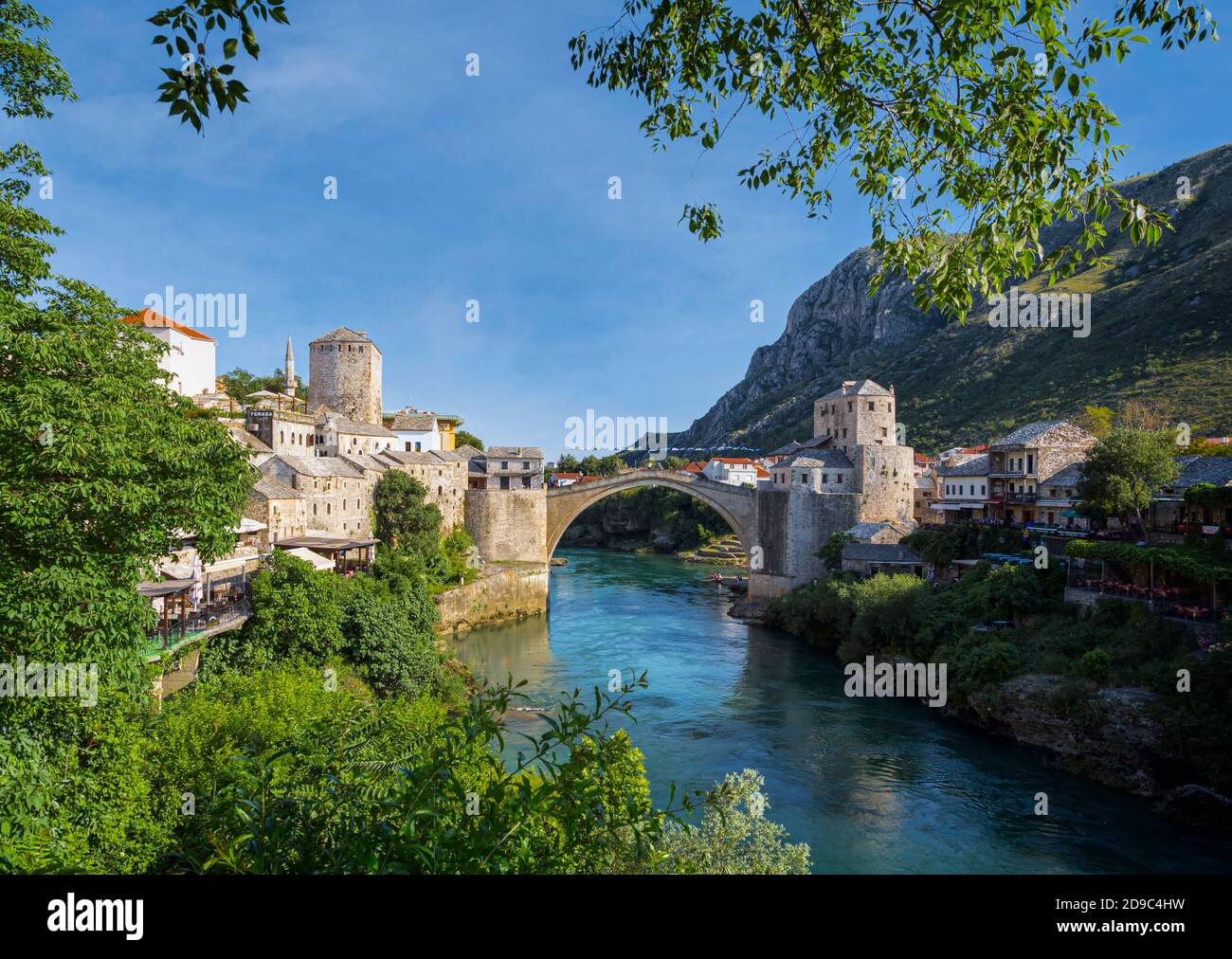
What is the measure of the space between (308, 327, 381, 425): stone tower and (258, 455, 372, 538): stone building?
11817 millimetres

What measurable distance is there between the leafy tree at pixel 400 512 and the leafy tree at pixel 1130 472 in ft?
85.1

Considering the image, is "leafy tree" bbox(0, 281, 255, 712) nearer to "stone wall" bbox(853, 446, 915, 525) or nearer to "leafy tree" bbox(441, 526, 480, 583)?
"leafy tree" bbox(441, 526, 480, 583)

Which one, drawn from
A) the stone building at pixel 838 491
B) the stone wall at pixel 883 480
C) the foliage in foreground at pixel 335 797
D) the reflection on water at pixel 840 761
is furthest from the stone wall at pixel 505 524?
the foliage in foreground at pixel 335 797

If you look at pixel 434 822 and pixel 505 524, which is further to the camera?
pixel 505 524

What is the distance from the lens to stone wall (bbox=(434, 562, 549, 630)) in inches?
1234

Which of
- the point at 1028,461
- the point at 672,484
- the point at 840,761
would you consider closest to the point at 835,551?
the point at 1028,461

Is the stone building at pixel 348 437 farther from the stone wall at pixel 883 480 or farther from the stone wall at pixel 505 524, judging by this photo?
the stone wall at pixel 883 480

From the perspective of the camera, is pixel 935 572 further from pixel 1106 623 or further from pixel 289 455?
pixel 289 455

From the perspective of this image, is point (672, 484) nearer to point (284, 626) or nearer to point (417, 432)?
point (417, 432)

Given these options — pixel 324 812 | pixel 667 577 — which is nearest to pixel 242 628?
pixel 324 812

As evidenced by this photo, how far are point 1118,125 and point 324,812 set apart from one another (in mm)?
5192

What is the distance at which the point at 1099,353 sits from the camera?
50438 millimetres

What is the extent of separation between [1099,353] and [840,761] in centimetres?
4651

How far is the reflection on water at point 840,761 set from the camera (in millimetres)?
13047
